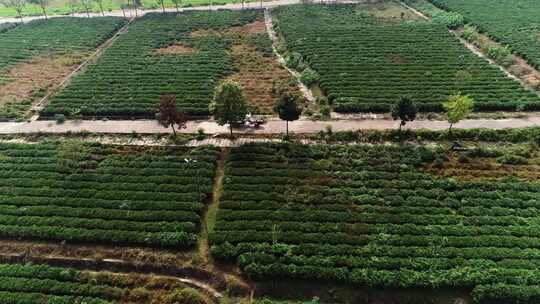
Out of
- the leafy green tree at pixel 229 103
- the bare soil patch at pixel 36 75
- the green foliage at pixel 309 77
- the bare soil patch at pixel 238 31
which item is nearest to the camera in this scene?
the leafy green tree at pixel 229 103

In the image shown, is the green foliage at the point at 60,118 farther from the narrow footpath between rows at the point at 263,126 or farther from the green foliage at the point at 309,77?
the green foliage at the point at 309,77

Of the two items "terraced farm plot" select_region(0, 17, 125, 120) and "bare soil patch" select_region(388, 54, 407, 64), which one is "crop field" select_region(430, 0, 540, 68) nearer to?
"bare soil patch" select_region(388, 54, 407, 64)

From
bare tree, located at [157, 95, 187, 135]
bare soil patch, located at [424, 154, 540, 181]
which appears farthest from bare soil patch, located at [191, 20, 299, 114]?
bare soil patch, located at [424, 154, 540, 181]

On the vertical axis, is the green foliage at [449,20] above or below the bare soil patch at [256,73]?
above

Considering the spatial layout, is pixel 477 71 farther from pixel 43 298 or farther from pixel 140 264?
pixel 43 298

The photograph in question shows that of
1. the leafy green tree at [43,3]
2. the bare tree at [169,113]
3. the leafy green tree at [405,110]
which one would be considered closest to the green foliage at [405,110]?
the leafy green tree at [405,110]

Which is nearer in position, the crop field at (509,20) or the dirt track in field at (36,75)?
the dirt track in field at (36,75)

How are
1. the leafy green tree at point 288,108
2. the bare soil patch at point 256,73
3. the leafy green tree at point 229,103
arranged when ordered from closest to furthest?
the leafy green tree at point 229,103
the leafy green tree at point 288,108
the bare soil patch at point 256,73

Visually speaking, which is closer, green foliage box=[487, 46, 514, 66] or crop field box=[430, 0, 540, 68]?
green foliage box=[487, 46, 514, 66]
